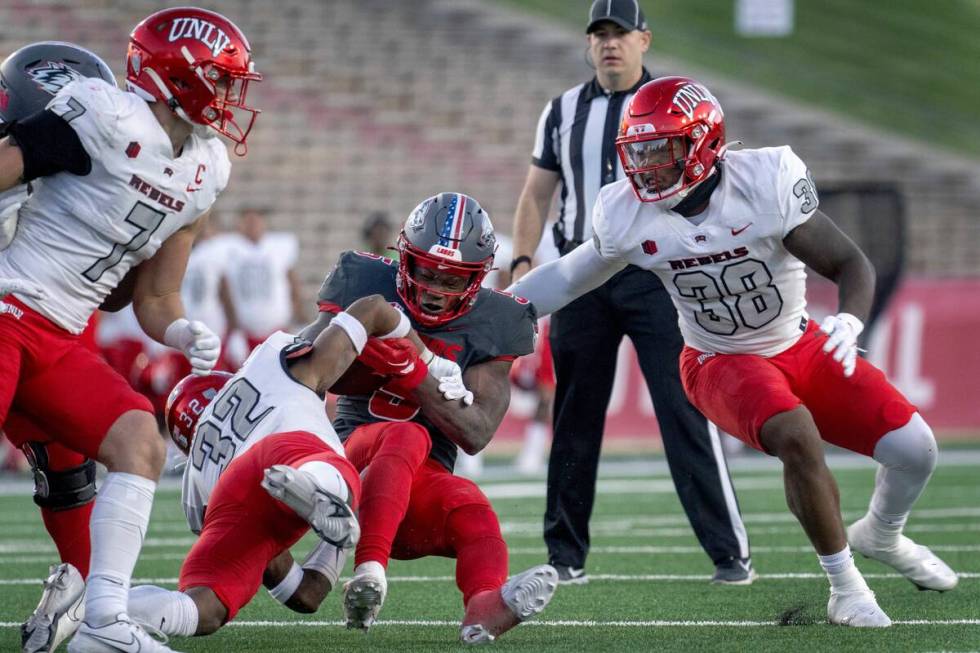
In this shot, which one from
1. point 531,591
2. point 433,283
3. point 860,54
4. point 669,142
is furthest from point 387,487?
point 860,54

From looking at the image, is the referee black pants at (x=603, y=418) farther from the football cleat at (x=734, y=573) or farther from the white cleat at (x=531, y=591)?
the white cleat at (x=531, y=591)

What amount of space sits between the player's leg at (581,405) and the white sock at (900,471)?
1.09m

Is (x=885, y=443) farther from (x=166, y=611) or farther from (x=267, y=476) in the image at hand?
(x=166, y=611)

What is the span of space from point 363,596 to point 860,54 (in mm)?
16840

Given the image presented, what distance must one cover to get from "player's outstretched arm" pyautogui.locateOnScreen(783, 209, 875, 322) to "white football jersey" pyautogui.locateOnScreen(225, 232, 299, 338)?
6383 millimetres

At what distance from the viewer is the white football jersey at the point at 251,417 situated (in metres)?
3.90

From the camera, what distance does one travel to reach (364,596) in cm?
380

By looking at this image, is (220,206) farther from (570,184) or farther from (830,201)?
(570,184)

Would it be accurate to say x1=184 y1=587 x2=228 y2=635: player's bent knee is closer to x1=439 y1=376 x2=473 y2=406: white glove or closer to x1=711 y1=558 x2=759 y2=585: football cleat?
x1=439 y1=376 x2=473 y2=406: white glove

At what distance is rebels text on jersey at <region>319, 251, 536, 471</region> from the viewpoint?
173 inches

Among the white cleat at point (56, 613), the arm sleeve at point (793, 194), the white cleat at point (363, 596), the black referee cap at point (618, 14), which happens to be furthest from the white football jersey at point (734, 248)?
the white cleat at point (56, 613)

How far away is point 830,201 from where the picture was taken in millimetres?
11859

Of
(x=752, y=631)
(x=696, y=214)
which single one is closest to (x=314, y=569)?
(x=752, y=631)

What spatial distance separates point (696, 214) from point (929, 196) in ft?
39.2
